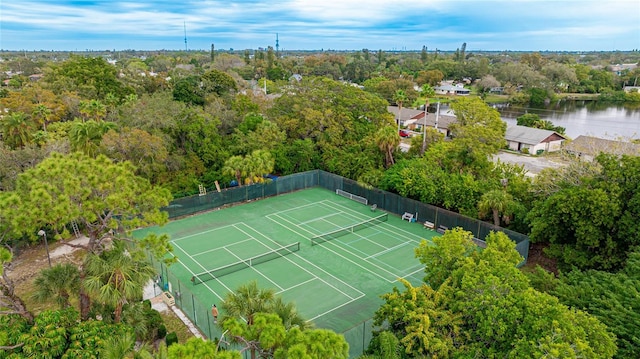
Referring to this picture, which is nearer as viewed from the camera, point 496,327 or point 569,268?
point 496,327

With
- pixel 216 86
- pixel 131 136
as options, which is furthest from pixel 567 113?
pixel 131 136

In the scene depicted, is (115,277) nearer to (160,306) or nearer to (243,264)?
(160,306)

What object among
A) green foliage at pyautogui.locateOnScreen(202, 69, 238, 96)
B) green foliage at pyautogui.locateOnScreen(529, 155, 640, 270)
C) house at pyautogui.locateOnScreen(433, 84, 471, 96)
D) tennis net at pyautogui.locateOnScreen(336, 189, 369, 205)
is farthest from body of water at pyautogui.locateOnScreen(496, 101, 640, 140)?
green foliage at pyautogui.locateOnScreen(202, 69, 238, 96)

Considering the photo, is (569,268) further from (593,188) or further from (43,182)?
(43,182)

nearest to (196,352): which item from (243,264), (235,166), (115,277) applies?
(115,277)

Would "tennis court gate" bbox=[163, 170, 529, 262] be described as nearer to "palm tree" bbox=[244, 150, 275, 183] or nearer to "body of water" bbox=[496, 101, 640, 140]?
"palm tree" bbox=[244, 150, 275, 183]

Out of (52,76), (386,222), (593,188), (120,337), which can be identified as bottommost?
(386,222)
